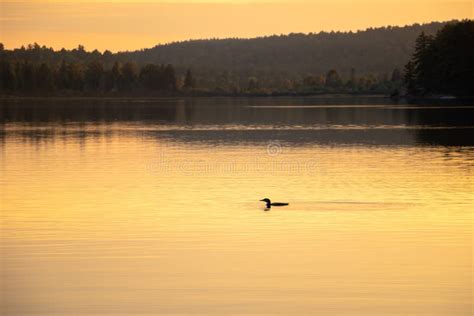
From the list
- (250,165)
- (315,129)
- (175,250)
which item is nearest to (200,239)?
(175,250)

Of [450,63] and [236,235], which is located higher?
[450,63]

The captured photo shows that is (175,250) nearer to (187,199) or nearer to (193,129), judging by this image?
(187,199)

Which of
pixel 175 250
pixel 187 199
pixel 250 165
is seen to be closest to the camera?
pixel 175 250

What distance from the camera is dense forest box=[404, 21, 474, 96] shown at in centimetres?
16975

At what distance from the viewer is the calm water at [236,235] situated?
2000 cm

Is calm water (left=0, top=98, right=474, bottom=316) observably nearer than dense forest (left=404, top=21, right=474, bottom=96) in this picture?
Yes

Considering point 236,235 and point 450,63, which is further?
point 450,63

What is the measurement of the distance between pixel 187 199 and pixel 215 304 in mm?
15924

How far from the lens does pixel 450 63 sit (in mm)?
172125

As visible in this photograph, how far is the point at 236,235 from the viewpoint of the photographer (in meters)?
27.1

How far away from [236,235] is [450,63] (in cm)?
15051

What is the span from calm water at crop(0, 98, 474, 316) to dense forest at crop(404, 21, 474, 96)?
389 feet

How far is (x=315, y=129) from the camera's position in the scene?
288ft

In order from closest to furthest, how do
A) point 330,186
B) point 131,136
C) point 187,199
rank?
point 187,199 < point 330,186 < point 131,136
